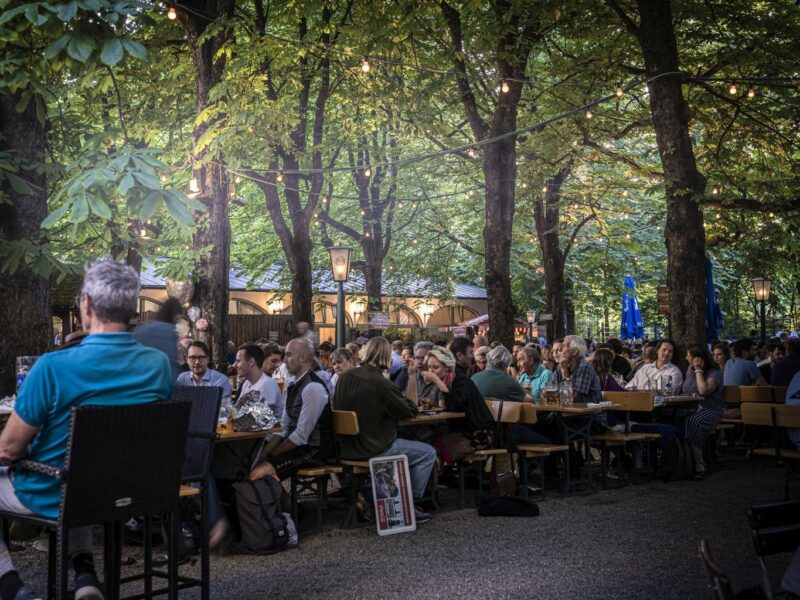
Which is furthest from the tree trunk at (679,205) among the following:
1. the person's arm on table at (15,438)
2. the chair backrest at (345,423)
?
the person's arm on table at (15,438)

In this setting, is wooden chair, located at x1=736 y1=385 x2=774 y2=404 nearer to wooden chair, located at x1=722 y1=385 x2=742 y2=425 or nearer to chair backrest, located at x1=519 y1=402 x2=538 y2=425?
wooden chair, located at x1=722 y1=385 x2=742 y2=425

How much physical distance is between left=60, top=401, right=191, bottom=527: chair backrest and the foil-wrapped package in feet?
10.5

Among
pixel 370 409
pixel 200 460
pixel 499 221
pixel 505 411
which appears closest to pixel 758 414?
pixel 505 411

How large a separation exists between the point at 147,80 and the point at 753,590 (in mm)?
16673

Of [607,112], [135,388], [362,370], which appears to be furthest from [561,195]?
[135,388]

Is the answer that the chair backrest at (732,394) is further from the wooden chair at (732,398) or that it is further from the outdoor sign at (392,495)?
the outdoor sign at (392,495)

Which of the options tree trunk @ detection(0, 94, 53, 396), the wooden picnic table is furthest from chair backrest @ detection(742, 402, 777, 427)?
tree trunk @ detection(0, 94, 53, 396)

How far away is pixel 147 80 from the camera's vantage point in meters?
18.0

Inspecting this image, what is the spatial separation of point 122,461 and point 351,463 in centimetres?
492

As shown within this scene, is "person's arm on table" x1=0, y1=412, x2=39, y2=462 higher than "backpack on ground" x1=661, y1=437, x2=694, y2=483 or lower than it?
higher

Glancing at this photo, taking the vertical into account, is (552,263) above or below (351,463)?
above

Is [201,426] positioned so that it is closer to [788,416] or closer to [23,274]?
[23,274]

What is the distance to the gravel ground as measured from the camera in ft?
21.4

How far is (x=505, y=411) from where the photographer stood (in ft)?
32.7
